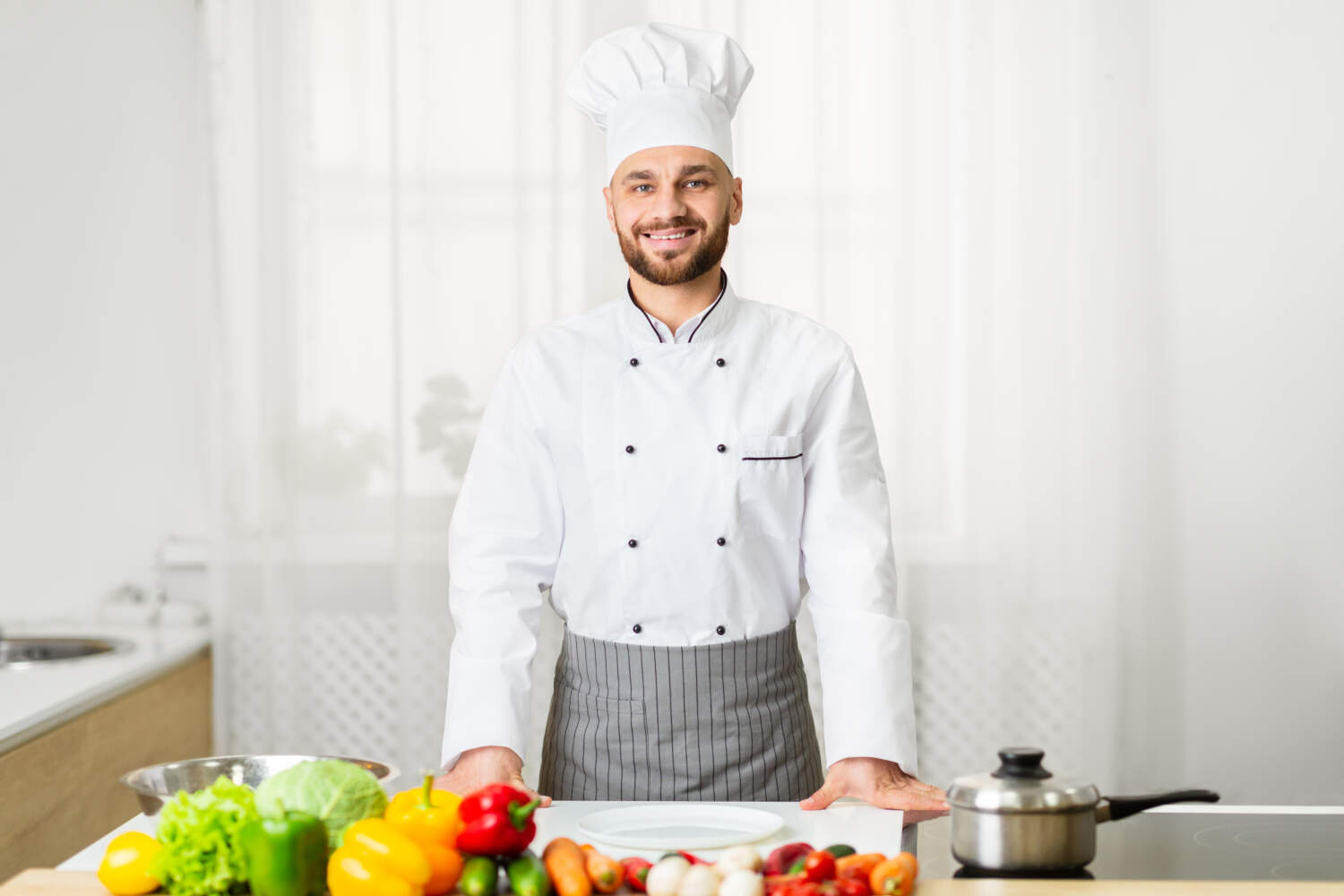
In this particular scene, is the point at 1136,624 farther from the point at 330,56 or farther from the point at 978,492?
the point at 330,56

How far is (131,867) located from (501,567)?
76 centimetres

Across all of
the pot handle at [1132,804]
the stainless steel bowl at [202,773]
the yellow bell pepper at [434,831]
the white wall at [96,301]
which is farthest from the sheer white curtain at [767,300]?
the yellow bell pepper at [434,831]

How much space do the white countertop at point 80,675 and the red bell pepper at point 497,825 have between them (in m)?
1.29

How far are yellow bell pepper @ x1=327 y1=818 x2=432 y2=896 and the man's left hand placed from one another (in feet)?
1.72

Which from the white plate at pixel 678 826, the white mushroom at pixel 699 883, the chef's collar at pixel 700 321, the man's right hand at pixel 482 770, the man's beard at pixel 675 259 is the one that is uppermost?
the man's beard at pixel 675 259

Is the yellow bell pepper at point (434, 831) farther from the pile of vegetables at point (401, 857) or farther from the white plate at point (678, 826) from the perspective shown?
the white plate at point (678, 826)

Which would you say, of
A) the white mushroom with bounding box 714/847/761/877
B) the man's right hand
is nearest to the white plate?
the white mushroom with bounding box 714/847/761/877

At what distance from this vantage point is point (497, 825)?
1107 mm

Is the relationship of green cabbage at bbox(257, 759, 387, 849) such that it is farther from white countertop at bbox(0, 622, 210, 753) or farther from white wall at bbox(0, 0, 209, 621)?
white wall at bbox(0, 0, 209, 621)

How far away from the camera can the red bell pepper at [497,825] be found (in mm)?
1108

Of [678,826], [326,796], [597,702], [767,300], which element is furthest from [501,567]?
[767,300]

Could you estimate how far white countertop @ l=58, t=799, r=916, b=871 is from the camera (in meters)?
1.29

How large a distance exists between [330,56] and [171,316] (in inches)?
27.5

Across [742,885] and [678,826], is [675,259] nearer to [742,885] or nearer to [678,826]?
[678,826]
